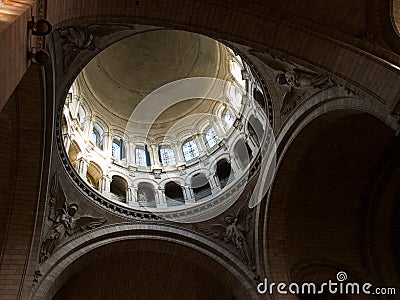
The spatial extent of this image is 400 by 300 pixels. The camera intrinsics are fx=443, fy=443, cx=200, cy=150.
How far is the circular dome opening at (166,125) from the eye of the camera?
1548 cm

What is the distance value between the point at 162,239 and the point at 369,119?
732cm

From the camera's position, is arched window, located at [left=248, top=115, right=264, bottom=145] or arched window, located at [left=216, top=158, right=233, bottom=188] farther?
arched window, located at [left=216, top=158, right=233, bottom=188]

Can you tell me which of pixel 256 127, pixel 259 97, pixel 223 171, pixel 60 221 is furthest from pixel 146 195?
pixel 259 97

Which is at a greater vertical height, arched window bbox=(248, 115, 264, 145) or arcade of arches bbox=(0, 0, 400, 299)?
arched window bbox=(248, 115, 264, 145)

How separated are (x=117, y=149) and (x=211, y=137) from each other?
12.8 ft

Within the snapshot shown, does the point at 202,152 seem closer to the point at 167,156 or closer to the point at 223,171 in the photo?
the point at 223,171

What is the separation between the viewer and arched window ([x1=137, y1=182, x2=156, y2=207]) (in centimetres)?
1627

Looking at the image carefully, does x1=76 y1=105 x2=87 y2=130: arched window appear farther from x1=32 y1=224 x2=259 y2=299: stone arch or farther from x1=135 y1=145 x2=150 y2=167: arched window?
x1=32 y1=224 x2=259 y2=299: stone arch

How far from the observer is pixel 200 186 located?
1736 centimetres

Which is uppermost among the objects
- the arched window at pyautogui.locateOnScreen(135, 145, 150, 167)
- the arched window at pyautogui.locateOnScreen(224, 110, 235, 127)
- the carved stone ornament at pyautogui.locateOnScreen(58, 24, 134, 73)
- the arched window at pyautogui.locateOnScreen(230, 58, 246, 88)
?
the arched window at pyautogui.locateOnScreen(230, 58, 246, 88)

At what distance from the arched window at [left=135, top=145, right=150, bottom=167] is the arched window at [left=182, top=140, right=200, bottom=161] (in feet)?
5.14

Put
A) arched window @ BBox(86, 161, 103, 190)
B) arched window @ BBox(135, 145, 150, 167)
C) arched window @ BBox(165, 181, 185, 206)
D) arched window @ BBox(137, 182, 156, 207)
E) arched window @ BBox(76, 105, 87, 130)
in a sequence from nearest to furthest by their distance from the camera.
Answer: arched window @ BBox(86, 161, 103, 190)
arched window @ BBox(137, 182, 156, 207)
arched window @ BBox(76, 105, 87, 130)
arched window @ BBox(165, 181, 185, 206)
arched window @ BBox(135, 145, 150, 167)

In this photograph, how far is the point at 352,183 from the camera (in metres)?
14.6

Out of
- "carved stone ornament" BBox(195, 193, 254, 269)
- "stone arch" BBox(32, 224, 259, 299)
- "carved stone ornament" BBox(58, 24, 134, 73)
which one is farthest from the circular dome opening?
"carved stone ornament" BBox(58, 24, 134, 73)
